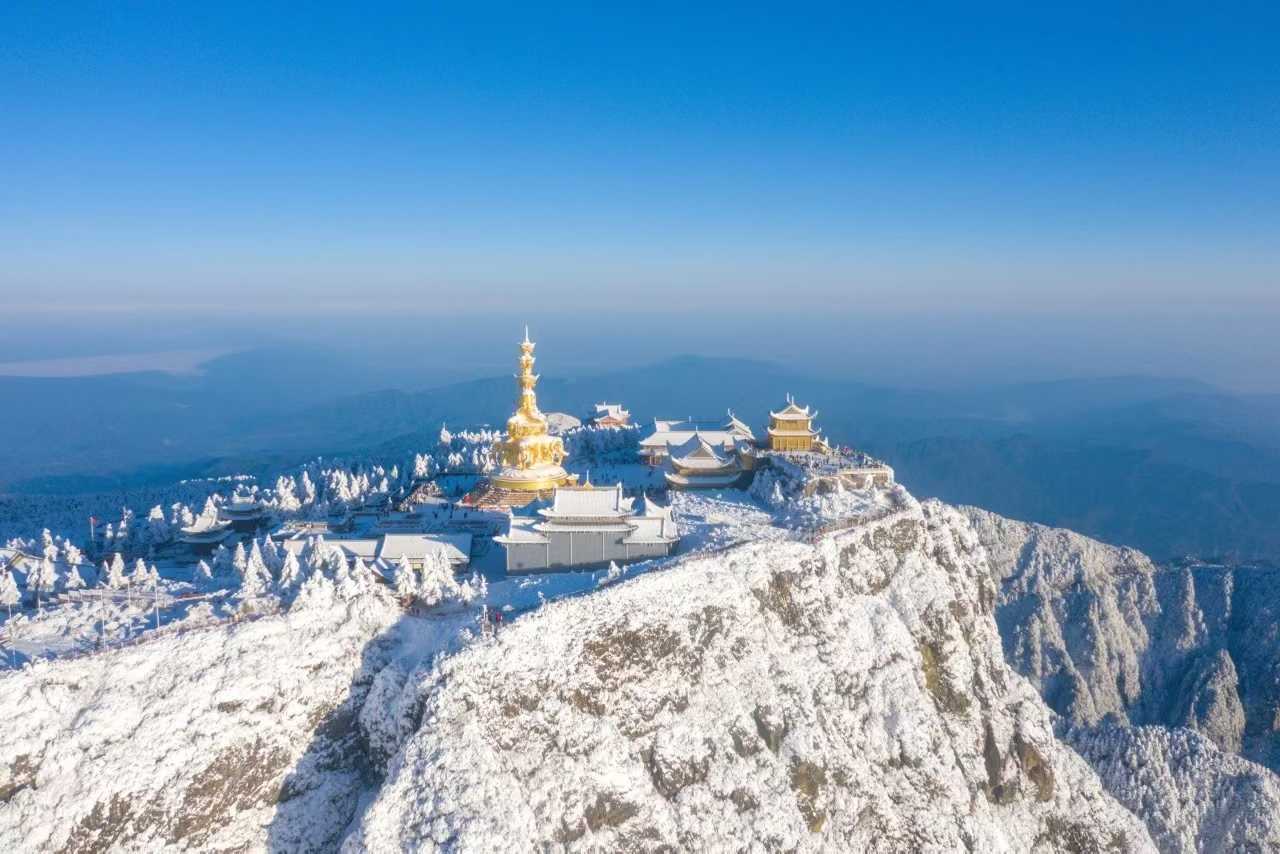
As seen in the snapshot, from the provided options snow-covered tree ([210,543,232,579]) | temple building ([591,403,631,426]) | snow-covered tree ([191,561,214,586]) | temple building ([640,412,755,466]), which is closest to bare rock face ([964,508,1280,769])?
temple building ([640,412,755,466])

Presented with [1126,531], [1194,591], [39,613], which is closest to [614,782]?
[39,613]

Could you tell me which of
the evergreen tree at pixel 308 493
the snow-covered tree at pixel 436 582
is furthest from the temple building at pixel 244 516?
the snow-covered tree at pixel 436 582

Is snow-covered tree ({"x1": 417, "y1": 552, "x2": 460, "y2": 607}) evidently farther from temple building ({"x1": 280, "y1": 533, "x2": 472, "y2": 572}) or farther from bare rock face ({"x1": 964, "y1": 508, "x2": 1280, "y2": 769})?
bare rock face ({"x1": 964, "y1": 508, "x2": 1280, "y2": 769})

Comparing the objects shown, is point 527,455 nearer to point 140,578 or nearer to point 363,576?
point 363,576

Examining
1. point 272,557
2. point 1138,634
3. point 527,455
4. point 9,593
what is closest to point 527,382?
point 527,455

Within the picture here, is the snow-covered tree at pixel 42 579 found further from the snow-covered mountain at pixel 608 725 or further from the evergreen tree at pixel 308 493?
the evergreen tree at pixel 308 493
